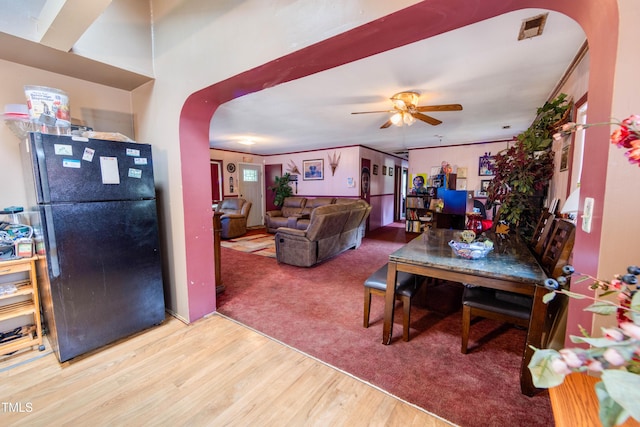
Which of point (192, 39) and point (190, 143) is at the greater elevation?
point (192, 39)

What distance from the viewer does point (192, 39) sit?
1891 mm

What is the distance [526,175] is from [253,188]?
21.7 ft

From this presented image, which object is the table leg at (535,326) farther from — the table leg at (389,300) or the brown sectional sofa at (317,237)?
the brown sectional sofa at (317,237)

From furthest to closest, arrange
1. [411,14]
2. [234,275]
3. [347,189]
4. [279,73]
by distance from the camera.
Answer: [347,189], [234,275], [279,73], [411,14]

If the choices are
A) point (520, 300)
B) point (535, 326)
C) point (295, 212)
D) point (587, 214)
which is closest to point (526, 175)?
point (520, 300)

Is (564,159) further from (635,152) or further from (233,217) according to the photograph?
(233,217)

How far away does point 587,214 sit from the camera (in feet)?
2.78

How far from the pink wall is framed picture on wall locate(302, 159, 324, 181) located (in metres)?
4.92

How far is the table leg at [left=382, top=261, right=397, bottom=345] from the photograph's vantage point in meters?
1.88

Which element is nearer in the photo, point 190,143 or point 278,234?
point 190,143

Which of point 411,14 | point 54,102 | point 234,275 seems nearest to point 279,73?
point 411,14

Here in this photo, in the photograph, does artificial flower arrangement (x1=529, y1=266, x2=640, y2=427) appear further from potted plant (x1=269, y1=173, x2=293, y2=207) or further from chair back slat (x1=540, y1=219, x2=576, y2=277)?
potted plant (x1=269, y1=173, x2=293, y2=207)

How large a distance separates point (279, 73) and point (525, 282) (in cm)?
192

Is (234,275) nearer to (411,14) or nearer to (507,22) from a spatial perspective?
(411,14)
